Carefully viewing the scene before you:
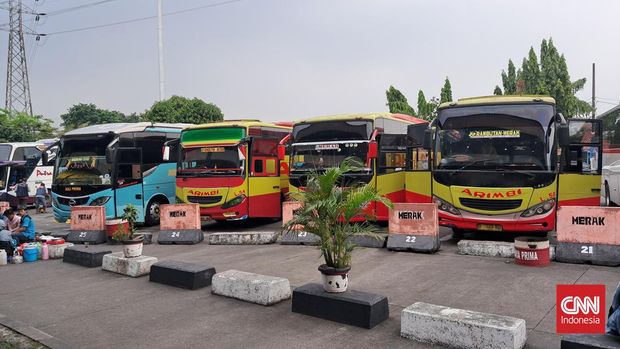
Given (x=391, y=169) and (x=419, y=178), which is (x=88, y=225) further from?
(x=419, y=178)

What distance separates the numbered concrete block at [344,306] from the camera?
17.4 ft

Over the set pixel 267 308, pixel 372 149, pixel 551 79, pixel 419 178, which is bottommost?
pixel 267 308

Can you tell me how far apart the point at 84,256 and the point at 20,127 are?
99.6 ft

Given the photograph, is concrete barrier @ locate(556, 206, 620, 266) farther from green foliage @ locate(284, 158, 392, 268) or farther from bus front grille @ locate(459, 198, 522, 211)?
green foliage @ locate(284, 158, 392, 268)

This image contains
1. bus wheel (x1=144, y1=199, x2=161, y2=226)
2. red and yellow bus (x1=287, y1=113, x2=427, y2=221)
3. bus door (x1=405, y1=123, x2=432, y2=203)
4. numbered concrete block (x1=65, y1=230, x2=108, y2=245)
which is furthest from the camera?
bus wheel (x1=144, y1=199, x2=161, y2=226)

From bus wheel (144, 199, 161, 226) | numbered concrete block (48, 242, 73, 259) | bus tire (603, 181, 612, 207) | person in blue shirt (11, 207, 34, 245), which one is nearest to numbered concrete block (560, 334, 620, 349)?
numbered concrete block (48, 242, 73, 259)

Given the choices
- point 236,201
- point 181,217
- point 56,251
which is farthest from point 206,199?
point 56,251

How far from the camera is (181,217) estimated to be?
40.1 ft

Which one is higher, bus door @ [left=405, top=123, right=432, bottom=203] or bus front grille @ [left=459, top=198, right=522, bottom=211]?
bus door @ [left=405, top=123, right=432, bottom=203]

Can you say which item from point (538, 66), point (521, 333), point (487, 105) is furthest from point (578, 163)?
point (538, 66)

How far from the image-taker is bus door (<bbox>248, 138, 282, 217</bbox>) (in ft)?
44.8

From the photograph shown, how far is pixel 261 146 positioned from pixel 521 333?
34.0 feet

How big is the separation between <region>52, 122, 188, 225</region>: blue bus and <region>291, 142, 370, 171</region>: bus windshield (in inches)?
227

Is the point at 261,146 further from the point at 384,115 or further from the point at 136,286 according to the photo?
the point at 136,286
